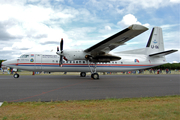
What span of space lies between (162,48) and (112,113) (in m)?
20.9

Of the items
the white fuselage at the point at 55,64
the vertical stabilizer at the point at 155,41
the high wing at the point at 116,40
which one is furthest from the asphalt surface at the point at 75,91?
the vertical stabilizer at the point at 155,41

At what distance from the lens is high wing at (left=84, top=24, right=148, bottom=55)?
35.5 feet

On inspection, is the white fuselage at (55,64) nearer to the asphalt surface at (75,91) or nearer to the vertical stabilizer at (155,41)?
the vertical stabilizer at (155,41)

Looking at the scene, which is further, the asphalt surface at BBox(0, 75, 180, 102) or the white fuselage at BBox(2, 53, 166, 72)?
the white fuselage at BBox(2, 53, 166, 72)

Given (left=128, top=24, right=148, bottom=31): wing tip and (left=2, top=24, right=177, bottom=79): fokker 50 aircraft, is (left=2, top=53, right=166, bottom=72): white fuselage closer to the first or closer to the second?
(left=2, top=24, right=177, bottom=79): fokker 50 aircraft

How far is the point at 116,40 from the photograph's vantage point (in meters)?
14.2

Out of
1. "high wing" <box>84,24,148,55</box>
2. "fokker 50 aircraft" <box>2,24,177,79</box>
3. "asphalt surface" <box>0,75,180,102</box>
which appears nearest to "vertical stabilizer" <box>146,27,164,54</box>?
"fokker 50 aircraft" <box>2,24,177,79</box>

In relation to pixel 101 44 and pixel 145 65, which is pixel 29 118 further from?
pixel 145 65

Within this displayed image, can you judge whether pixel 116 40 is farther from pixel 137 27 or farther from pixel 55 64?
pixel 55 64

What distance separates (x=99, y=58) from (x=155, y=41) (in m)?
10.4

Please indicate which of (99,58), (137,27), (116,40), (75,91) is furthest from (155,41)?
(75,91)

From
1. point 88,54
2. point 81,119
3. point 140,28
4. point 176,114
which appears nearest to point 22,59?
point 88,54

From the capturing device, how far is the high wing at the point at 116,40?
1082 centimetres

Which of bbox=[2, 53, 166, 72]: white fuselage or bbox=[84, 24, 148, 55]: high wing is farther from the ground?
bbox=[84, 24, 148, 55]: high wing
